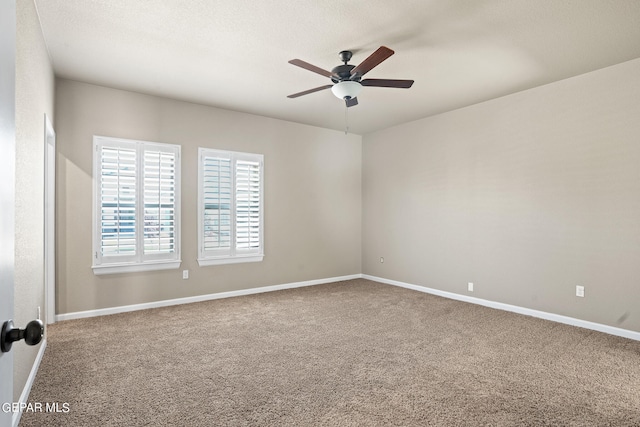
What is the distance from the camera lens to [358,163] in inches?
281

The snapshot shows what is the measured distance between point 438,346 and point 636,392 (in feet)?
4.73

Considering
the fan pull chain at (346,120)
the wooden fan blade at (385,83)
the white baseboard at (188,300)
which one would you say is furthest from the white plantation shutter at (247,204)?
the wooden fan blade at (385,83)

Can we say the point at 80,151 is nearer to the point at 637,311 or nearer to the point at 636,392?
the point at 636,392

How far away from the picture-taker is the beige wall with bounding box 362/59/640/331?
388 cm

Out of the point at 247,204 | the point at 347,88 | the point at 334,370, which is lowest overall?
the point at 334,370

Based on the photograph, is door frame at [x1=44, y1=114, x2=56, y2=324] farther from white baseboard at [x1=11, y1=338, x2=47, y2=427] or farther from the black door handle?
the black door handle

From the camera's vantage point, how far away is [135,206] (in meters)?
4.72

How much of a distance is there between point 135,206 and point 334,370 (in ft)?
11.0

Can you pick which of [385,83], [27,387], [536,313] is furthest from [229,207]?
[536,313]

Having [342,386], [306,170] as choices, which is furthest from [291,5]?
[306,170]

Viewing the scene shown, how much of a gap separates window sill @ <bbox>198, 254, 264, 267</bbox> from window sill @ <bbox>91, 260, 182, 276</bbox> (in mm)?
338

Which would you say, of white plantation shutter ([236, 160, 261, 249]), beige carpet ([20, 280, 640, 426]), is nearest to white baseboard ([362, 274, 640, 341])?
beige carpet ([20, 280, 640, 426])

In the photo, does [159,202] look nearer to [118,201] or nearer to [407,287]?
[118,201]

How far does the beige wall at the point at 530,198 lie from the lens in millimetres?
3875
